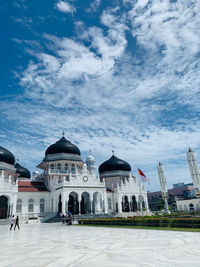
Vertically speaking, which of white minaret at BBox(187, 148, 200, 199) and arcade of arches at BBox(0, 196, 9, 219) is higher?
white minaret at BBox(187, 148, 200, 199)

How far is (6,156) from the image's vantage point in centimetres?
3900

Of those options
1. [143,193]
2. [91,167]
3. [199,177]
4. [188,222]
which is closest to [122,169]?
[143,193]

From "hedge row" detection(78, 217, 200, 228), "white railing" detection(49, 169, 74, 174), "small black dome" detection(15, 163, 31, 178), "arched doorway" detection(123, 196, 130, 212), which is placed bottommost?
"hedge row" detection(78, 217, 200, 228)

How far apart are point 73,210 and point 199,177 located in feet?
77.8

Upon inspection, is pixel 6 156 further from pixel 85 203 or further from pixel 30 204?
pixel 85 203

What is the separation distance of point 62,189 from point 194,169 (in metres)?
22.9

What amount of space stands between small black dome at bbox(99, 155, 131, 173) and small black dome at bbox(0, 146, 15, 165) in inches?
902

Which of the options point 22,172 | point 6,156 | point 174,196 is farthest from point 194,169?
point 174,196

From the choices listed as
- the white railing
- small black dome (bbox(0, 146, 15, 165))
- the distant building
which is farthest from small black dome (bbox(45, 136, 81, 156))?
the distant building

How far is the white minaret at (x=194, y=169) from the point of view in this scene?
3294cm

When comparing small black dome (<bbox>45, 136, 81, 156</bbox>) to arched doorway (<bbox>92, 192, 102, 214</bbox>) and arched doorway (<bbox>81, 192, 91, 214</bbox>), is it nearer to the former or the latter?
arched doorway (<bbox>81, 192, 91, 214</bbox>)

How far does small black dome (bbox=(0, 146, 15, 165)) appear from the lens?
38375mm

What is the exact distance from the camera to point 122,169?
5191 centimetres

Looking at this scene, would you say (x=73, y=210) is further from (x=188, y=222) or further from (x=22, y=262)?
(x=22, y=262)
